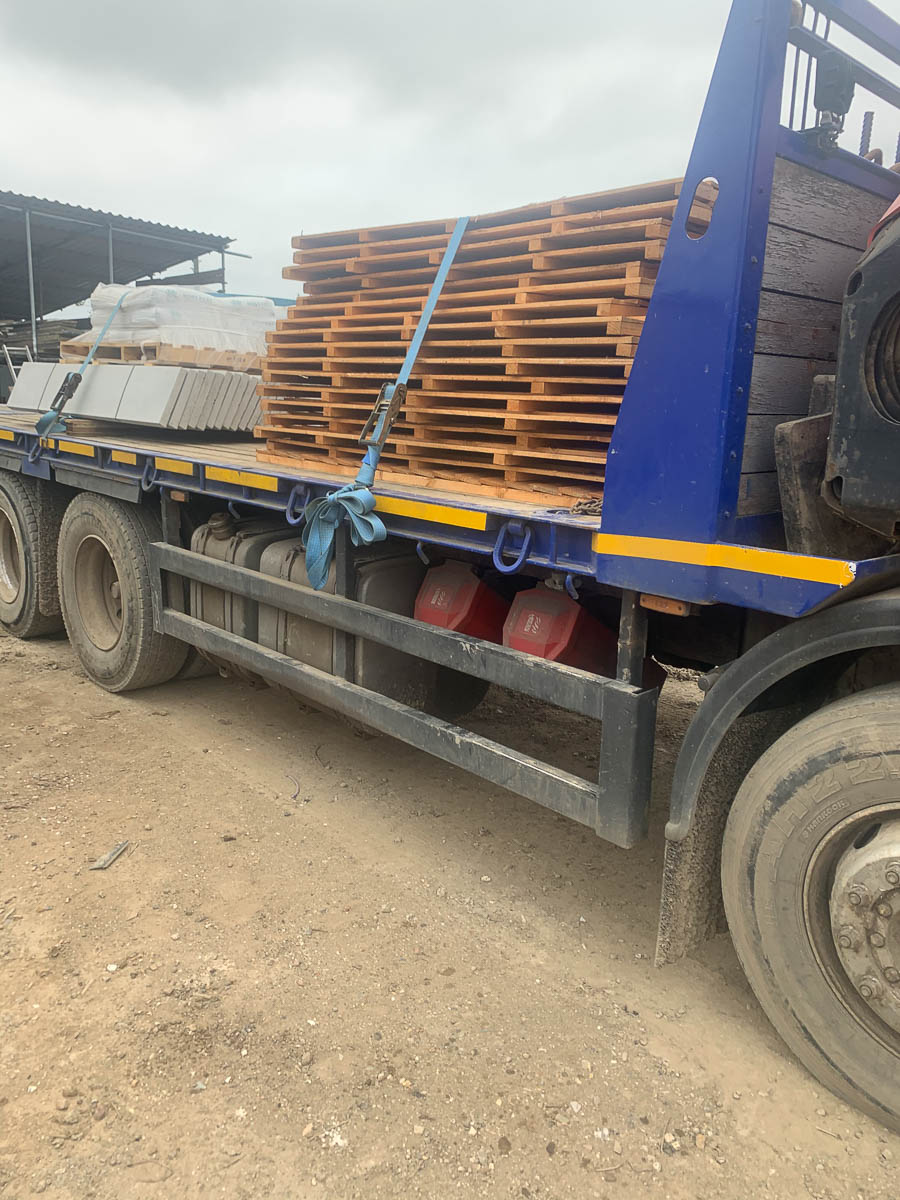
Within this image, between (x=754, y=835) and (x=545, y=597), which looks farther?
(x=545, y=597)

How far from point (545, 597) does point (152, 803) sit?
2236mm

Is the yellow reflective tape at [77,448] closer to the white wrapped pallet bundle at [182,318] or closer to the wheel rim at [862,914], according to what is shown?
the white wrapped pallet bundle at [182,318]

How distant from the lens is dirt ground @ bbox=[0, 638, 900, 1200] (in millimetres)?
2301

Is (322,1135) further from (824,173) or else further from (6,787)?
(824,173)

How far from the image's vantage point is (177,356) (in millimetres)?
6172

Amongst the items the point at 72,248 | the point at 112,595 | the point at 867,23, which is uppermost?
the point at 72,248

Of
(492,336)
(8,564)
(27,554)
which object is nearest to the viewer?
(492,336)

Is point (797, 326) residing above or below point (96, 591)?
above

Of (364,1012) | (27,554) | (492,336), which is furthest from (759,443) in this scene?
(27,554)

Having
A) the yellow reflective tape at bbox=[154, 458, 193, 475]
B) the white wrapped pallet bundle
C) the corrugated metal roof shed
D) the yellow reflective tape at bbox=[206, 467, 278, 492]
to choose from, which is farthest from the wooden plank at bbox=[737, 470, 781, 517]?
the corrugated metal roof shed

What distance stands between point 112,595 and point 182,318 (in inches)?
88.7

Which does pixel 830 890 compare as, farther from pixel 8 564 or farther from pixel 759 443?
pixel 8 564

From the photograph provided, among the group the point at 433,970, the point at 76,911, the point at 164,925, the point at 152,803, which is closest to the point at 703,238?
the point at 433,970

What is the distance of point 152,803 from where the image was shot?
4.24 metres
